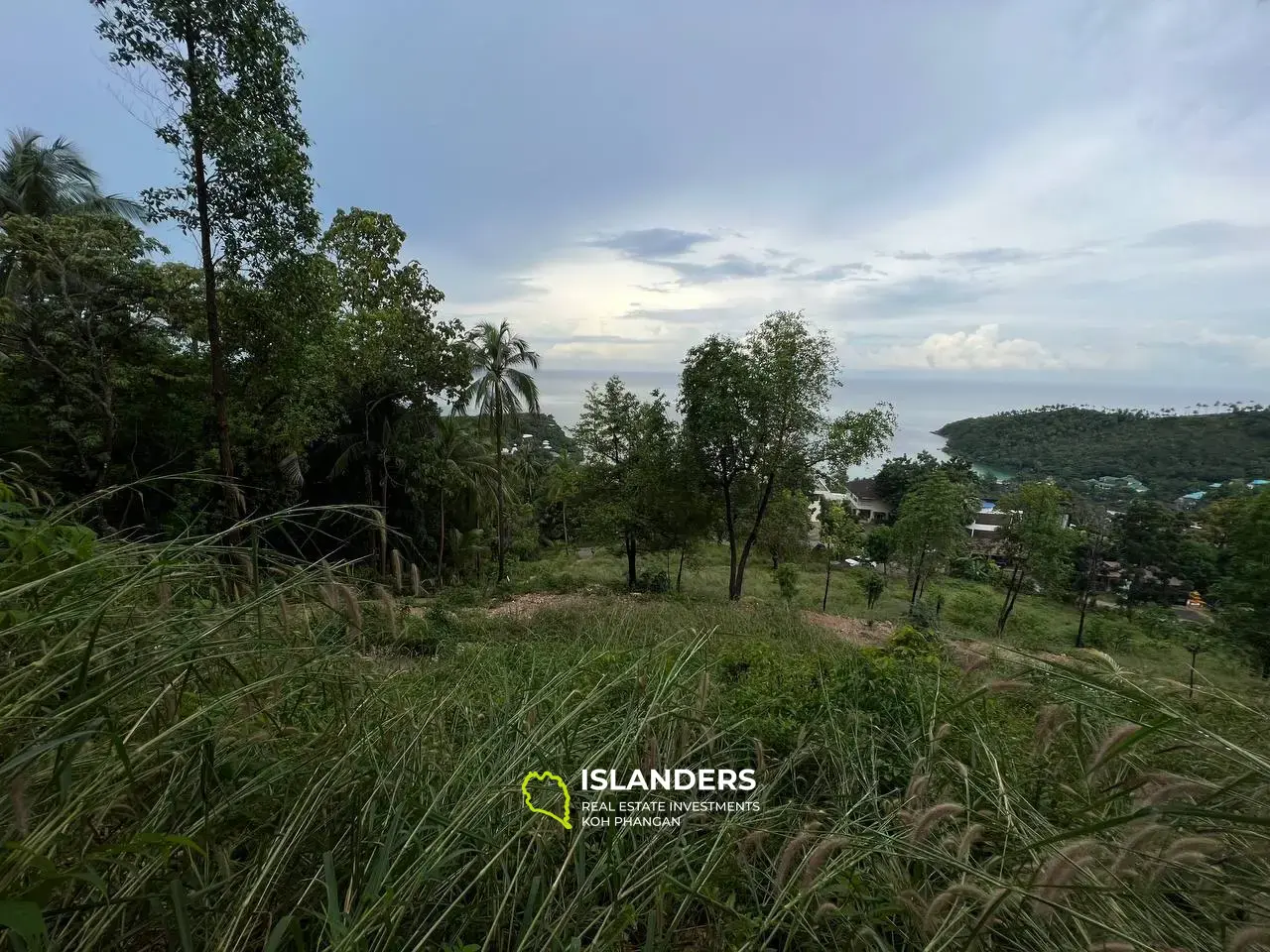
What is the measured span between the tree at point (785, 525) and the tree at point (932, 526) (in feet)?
9.91

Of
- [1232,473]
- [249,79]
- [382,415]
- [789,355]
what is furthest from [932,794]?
[1232,473]

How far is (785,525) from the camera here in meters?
17.0

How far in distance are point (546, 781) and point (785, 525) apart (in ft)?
53.2

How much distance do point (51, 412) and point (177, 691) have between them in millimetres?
10877

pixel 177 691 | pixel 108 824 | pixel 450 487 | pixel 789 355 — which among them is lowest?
pixel 450 487

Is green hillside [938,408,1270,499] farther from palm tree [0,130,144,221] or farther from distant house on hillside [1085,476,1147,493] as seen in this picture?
palm tree [0,130,144,221]

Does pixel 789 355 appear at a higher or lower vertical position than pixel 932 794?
higher

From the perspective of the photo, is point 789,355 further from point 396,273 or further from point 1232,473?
point 1232,473

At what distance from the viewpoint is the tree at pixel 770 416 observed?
12.3m

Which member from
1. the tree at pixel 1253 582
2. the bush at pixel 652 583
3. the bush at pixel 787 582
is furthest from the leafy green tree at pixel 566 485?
the tree at pixel 1253 582

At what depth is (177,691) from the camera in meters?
1.29

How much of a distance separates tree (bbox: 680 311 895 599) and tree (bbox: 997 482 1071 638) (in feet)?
20.3

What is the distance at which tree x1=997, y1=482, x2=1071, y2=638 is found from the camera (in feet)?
50.0

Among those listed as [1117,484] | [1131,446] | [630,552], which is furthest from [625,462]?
[1131,446]
